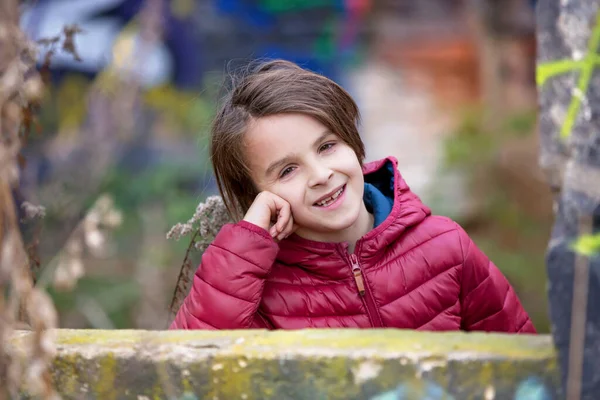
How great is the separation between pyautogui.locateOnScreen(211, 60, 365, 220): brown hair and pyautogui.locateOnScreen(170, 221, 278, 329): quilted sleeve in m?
0.25

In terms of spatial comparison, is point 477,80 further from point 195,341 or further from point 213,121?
point 195,341

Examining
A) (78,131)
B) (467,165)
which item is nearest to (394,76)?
(467,165)

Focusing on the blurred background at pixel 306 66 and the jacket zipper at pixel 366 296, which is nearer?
the jacket zipper at pixel 366 296

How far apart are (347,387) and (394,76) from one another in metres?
7.27

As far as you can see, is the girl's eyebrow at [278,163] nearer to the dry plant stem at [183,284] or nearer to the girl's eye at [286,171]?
the girl's eye at [286,171]

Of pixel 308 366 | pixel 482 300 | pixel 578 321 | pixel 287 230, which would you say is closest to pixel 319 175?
pixel 287 230

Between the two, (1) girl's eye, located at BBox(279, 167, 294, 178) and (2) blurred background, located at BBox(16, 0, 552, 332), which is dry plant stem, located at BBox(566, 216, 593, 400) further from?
(2) blurred background, located at BBox(16, 0, 552, 332)

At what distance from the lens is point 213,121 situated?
2270 mm

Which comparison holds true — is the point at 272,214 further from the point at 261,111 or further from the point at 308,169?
the point at 261,111

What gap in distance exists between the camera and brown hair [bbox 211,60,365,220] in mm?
2051

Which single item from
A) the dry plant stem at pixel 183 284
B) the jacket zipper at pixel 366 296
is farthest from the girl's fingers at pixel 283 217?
the dry plant stem at pixel 183 284

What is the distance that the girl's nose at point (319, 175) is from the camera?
1.96 m

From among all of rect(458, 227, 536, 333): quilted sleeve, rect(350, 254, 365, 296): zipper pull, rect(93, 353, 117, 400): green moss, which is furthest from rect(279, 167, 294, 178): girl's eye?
rect(93, 353, 117, 400): green moss

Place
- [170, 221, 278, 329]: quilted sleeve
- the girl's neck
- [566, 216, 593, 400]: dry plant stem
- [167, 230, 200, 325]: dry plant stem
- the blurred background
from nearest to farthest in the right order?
[566, 216, 593, 400]: dry plant stem < [170, 221, 278, 329]: quilted sleeve < the girl's neck < [167, 230, 200, 325]: dry plant stem < the blurred background
